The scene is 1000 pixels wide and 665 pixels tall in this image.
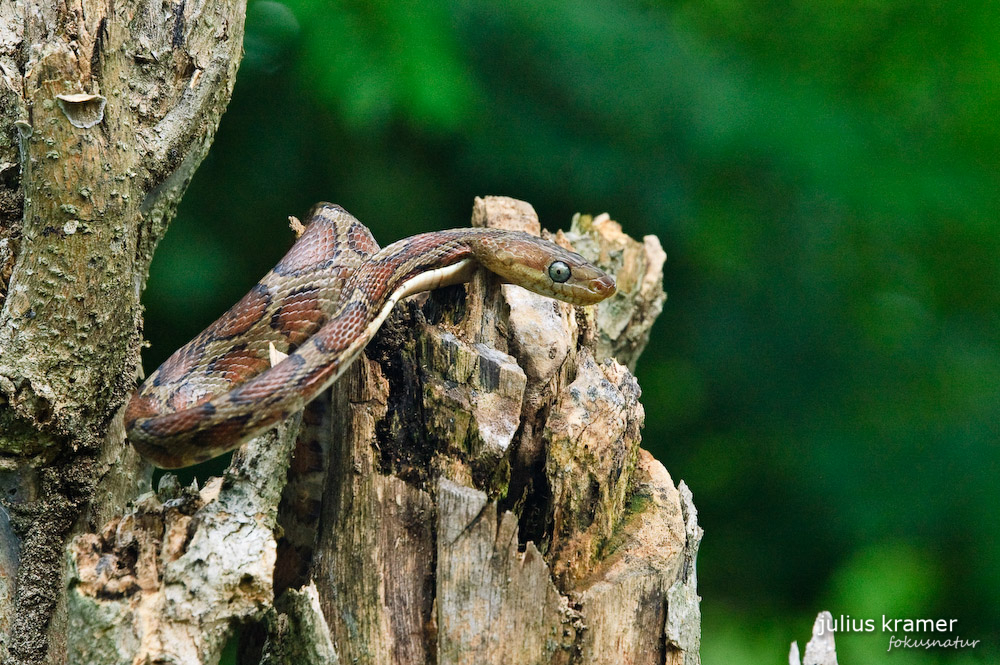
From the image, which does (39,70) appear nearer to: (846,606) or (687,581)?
(687,581)

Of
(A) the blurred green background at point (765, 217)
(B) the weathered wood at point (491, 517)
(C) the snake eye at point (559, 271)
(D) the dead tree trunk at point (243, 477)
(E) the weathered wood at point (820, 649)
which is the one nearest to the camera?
(D) the dead tree trunk at point (243, 477)

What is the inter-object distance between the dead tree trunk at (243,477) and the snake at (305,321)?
13cm

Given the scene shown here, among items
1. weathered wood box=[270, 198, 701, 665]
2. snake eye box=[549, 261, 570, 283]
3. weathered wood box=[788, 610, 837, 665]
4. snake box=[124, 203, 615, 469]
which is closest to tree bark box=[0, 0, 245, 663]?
snake box=[124, 203, 615, 469]

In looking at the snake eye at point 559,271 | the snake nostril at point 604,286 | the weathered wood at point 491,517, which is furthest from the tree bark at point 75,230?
the snake nostril at point 604,286

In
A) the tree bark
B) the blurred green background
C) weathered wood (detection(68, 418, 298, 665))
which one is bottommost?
weathered wood (detection(68, 418, 298, 665))

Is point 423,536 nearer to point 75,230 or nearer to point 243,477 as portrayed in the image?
point 243,477

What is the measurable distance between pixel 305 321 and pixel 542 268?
1.11m

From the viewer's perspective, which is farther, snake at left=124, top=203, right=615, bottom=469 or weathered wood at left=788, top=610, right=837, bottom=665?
weathered wood at left=788, top=610, right=837, bottom=665

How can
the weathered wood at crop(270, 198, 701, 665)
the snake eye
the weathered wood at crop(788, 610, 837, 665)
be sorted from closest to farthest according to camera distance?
the weathered wood at crop(270, 198, 701, 665) < the weathered wood at crop(788, 610, 837, 665) < the snake eye

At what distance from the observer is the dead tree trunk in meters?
2.80

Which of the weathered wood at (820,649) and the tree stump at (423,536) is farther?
the weathered wood at (820,649)

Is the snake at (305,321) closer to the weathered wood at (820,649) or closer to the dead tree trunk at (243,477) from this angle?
the dead tree trunk at (243,477)

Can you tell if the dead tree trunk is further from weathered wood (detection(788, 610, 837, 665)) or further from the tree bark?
weathered wood (detection(788, 610, 837, 665))

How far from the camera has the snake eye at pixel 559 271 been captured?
154 inches
